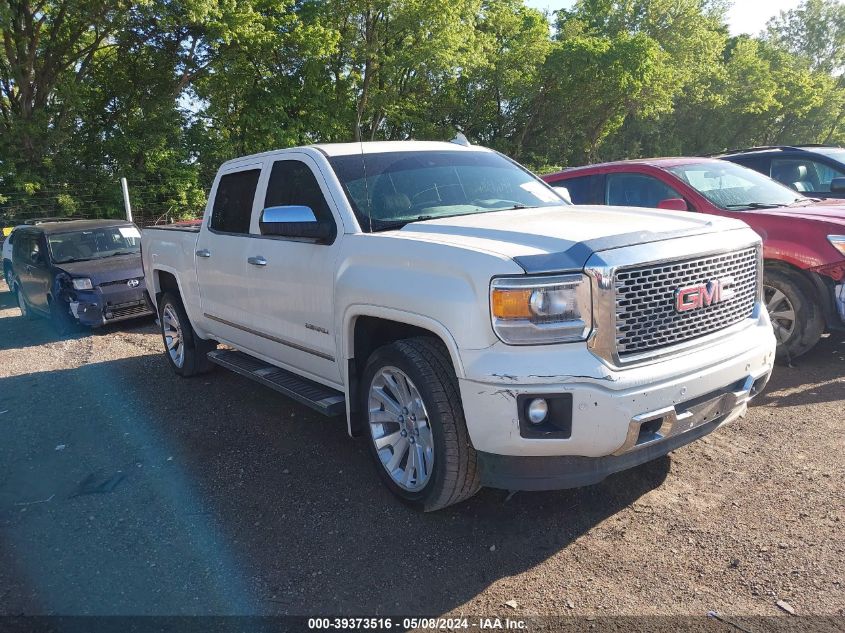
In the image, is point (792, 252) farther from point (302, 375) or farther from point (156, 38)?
point (156, 38)

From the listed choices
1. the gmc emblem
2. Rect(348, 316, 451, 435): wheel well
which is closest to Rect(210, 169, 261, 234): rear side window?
Rect(348, 316, 451, 435): wheel well

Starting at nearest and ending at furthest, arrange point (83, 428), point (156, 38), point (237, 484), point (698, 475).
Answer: point (698, 475), point (237, 484), point (83, 428), point (156, 38)

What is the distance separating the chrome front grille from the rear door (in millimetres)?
3000

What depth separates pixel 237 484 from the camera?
13.5ft

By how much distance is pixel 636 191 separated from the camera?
6.70 meters

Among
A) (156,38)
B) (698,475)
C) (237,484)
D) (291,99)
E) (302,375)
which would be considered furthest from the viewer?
(291,99)

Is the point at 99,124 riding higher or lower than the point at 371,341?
higher

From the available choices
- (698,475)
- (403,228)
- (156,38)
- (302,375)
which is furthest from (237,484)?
(156,38)

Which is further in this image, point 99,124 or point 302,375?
point 99,124

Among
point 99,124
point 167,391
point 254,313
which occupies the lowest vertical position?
point 167,391

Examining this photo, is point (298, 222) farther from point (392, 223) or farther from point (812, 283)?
point (812, 283)

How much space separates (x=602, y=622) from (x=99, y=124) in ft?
78.7

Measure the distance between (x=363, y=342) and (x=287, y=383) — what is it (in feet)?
3.16

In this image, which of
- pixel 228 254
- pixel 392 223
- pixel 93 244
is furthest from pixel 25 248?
pixel 392 223
